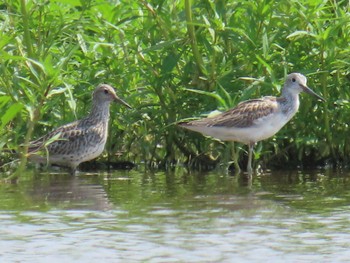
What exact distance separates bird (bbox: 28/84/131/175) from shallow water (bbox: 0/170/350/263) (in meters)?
0.24

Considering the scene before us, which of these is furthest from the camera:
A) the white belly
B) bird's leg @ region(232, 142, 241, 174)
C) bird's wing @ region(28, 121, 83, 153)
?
bird's leg @ region(232, 142, 241, 174)

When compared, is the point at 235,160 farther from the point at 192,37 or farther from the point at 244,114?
the point at 192,37

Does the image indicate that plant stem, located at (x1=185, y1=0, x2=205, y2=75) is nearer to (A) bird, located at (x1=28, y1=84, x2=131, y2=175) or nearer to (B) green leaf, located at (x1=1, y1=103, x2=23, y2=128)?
(A) bird, located at (x1=28, y1=84, x2=131, y2=175)

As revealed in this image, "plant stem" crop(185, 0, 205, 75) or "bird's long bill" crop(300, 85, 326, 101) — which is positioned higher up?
"plant stem" crop(185, 0, 205, 75)

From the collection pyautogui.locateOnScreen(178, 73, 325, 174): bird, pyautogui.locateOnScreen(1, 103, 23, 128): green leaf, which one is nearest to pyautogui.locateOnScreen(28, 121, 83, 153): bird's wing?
pyautogui.locateOnScreen(1, 103, 23, 128): green leaf

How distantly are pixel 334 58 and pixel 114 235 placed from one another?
3952 millimetres

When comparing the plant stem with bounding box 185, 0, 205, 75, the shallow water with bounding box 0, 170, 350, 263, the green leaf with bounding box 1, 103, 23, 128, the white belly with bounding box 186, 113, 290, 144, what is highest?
the plant stem with bounding box 185, 0, 205, 75

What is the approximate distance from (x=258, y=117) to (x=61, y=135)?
207 centimetres

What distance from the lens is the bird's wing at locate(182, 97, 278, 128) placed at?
44.9 feet

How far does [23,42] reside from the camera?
1340cm

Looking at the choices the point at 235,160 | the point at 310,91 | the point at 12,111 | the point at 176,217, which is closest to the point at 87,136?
the point at 235,160

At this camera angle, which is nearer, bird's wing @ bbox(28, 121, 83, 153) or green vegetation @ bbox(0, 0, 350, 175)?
green vegetation @ bbox(0, 0, 350, 175)

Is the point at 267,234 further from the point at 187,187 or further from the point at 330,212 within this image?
the point at 187,187

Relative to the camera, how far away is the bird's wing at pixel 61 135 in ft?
44.7
